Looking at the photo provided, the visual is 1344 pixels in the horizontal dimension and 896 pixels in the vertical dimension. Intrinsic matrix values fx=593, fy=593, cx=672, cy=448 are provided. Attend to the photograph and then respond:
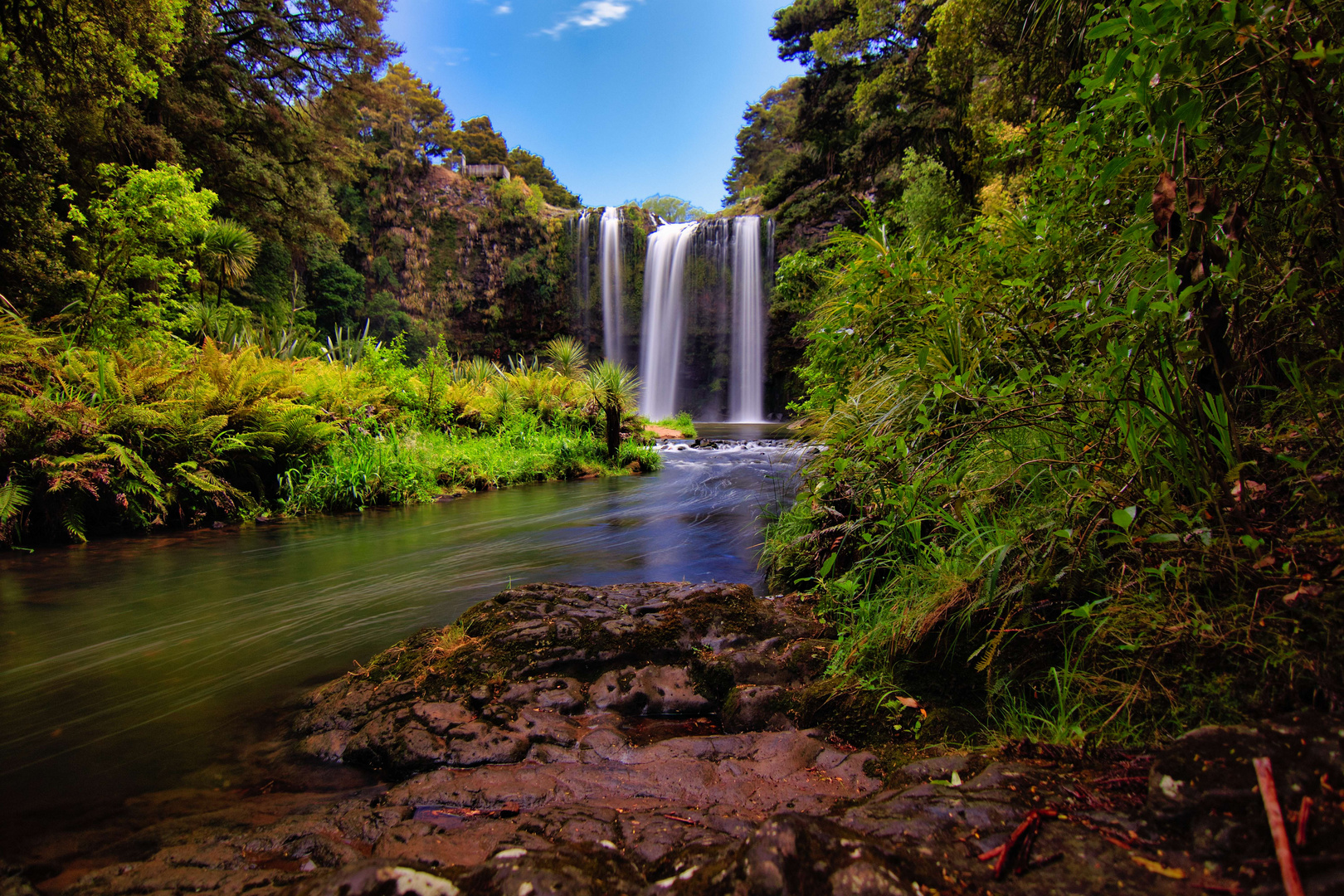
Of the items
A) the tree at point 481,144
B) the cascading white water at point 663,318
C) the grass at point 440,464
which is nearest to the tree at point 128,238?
the grass at point 440,464

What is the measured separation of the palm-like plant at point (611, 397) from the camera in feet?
37.0

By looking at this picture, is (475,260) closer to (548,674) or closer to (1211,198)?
(548,674)

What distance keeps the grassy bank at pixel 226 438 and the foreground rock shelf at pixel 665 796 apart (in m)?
4.91

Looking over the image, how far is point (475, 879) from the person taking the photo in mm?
1041

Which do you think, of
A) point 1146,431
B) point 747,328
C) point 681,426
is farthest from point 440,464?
point 747,328

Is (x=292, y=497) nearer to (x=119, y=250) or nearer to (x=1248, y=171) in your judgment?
(x=119, y=250)

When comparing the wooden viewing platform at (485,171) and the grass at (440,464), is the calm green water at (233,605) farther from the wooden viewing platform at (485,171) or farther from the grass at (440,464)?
the wooden viewing platform at (485,171)

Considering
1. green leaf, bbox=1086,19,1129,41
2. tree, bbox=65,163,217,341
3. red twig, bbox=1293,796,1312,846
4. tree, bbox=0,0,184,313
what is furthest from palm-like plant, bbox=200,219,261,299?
red twig, bbox=1293,796,1312,846

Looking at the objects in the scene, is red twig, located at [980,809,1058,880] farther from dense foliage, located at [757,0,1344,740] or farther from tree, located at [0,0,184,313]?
tree, located at [0,0,184,313]

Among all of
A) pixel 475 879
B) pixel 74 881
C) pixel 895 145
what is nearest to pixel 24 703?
pixel 74 881

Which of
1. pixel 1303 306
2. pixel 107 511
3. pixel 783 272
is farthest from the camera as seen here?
pixel 783 272

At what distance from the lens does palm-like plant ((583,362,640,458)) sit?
37.0ft

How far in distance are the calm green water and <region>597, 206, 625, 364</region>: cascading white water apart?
2466 cm

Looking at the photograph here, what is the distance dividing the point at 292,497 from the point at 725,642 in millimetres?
6600
